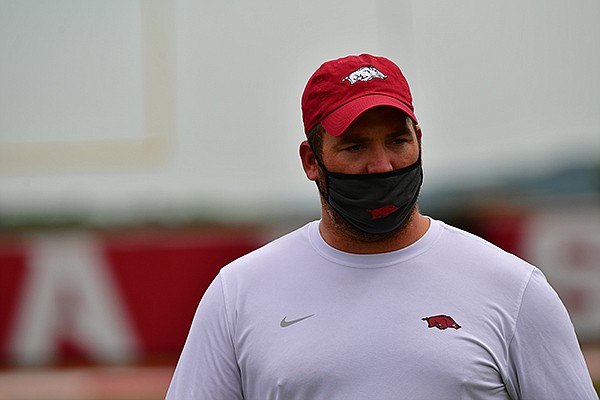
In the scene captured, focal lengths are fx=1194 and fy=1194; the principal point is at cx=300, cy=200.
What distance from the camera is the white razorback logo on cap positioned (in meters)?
2.36

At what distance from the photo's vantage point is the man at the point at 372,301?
85.7 inches

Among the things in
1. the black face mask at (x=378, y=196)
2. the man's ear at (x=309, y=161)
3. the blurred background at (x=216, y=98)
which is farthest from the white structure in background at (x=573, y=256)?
the black face mask at (x=378, y=196)

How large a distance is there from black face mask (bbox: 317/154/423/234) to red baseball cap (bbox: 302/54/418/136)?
0.33 ft

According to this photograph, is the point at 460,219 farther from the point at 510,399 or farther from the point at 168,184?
the point at 510,399

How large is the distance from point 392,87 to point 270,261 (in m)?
0.43

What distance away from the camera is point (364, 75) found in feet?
7.79

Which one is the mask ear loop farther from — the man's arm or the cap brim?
the man's arm

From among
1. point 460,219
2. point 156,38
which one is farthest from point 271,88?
point 460,219

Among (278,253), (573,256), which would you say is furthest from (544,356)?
(573,256)

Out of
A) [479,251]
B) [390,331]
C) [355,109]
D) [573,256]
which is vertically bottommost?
[573,256]

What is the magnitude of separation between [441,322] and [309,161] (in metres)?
0.46

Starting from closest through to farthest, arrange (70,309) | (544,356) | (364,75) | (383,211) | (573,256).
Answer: (544,356)
(383,211)
(364,75)
(573,256)
(70,309)

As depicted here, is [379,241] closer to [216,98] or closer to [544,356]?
[544,356]

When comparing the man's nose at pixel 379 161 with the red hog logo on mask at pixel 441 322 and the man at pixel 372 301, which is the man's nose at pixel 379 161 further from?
the red hog logo on mask at pixel 441 322
